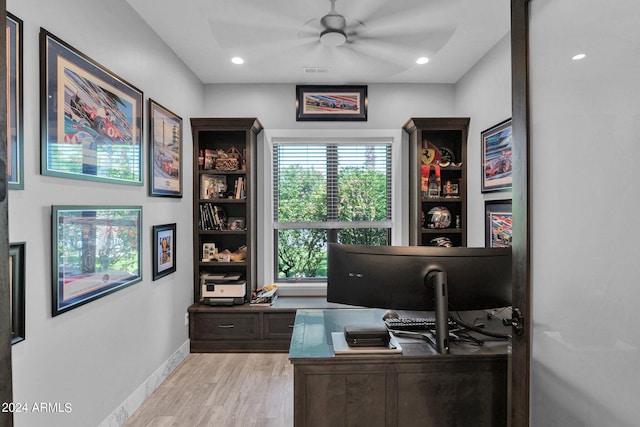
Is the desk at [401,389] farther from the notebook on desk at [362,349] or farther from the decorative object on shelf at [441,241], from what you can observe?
the decorative object on shelf at [441,241]

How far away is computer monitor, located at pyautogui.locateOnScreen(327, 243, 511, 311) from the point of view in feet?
5.78

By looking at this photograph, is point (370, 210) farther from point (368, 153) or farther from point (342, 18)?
point (342, 18)

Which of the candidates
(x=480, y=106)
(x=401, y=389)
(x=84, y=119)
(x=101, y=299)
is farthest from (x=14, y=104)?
(x=480, y=106)

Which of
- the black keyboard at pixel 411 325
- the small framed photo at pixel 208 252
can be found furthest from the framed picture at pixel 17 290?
the small framed photo at pixel 208 252

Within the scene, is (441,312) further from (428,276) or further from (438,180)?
(438,180)

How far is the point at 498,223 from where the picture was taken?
2.98m

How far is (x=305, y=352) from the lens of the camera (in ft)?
5.50

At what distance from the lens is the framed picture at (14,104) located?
149 centimetres

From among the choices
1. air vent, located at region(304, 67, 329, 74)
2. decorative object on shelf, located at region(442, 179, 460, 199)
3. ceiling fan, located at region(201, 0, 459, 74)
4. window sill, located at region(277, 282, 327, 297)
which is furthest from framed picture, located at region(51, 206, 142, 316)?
decorative object on shelf, located at region(442, 179, 460, 199)

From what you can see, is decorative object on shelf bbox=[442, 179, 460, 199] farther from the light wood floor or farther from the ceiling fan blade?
the light wood floor

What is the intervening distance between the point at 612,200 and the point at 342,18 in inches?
83.7

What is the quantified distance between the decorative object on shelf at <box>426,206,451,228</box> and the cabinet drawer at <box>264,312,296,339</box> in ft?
5.97

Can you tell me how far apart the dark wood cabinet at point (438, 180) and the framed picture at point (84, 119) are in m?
2.71

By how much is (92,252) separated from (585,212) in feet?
7.71
